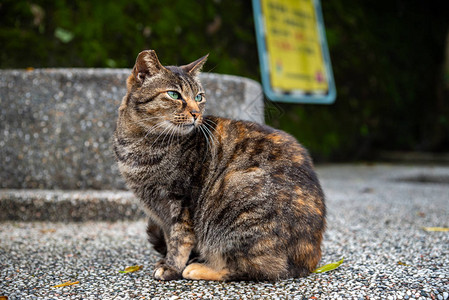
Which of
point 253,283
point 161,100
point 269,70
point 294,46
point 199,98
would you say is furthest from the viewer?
point 294,46

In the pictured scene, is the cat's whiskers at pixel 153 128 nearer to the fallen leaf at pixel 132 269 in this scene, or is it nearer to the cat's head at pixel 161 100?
the cat's head at pixel 161 100

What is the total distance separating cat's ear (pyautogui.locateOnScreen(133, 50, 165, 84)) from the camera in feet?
6.64

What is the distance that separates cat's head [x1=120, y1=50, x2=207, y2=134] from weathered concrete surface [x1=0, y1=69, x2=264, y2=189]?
1.07 m

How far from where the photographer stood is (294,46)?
6145 mm

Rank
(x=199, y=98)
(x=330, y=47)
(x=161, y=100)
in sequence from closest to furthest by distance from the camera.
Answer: (x=161, y=100)
(x=199, y=98)
(x=330, y=47)

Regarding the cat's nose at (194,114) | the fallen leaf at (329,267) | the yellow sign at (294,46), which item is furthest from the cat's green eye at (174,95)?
the yellow sign at (294,46)

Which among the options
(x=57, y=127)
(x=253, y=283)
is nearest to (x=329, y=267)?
(x=253, y=283)

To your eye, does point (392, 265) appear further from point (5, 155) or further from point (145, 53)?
point (5, 155)

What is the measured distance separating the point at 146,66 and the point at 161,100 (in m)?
0.20

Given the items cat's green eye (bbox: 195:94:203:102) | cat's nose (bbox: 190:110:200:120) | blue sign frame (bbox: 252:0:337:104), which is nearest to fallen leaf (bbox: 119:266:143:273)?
cat's nose (bbox: 190:110:200:120)

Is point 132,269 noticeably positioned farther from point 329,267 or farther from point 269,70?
point 269,70

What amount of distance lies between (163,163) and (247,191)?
1.48ft

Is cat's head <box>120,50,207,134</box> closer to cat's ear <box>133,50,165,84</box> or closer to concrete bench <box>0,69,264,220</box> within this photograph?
cat's ear <box>133,50,165,84</box>

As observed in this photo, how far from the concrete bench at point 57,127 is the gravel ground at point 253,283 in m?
0.35
